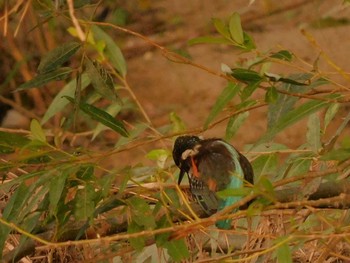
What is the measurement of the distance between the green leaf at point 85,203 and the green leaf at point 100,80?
8.2 inches

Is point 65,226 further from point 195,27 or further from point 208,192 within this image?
point 195,27

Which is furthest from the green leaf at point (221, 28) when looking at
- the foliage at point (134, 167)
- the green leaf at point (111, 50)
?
the green leaf at point (111, 50)

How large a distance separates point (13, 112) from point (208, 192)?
138 inches

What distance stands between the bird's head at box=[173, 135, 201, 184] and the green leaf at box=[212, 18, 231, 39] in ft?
1.48

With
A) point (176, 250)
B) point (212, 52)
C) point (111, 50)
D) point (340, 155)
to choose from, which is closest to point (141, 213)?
point (176, 250)

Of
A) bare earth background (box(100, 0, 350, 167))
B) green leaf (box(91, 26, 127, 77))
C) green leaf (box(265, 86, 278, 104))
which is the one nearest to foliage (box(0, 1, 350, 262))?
green leaf (box(265, 86, 278, 104))

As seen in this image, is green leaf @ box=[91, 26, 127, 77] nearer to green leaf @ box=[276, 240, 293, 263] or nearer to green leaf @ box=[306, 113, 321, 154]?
green leaf @ box=[306, 113, 321, 154]

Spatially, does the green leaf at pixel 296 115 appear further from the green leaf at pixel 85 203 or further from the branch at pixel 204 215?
the green leaf at pixel 85 203

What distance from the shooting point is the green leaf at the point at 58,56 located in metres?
2.31

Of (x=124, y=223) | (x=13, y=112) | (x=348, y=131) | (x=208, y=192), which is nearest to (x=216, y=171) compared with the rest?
(x=208, y=192)

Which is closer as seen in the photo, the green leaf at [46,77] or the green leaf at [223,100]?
the green leaf at [223,100]

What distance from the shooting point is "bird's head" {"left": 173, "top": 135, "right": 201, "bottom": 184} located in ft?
8.38

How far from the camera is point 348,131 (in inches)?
195

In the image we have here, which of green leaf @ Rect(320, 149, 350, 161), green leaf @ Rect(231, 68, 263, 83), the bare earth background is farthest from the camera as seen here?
the bare earth background
